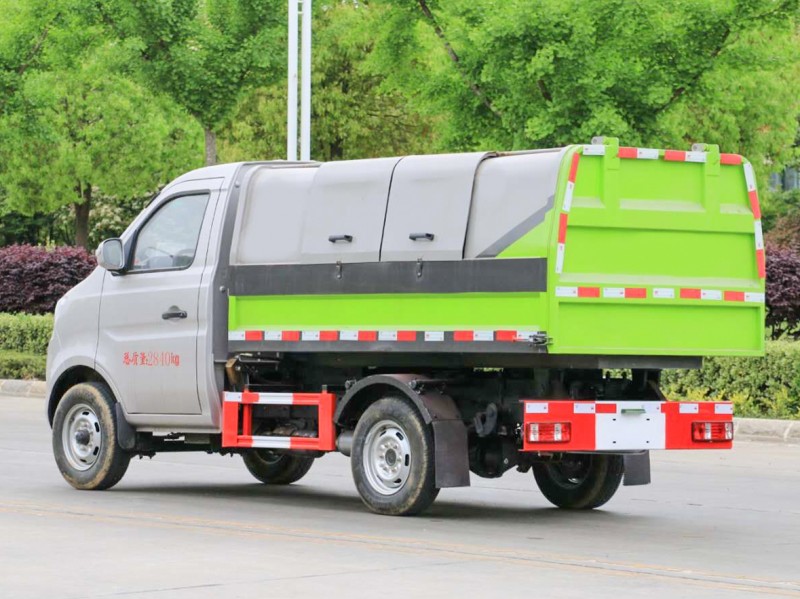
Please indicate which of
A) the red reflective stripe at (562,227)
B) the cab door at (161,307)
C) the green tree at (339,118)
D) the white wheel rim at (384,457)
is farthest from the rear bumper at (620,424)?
the green tree at (339,118)

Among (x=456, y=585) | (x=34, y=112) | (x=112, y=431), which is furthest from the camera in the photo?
(x=34, y=112)

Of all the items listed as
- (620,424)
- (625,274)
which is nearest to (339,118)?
(625,274)

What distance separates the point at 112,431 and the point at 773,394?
9796 mm

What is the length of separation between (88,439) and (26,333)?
55.1 feet

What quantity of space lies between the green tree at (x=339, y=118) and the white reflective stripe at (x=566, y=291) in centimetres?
3708

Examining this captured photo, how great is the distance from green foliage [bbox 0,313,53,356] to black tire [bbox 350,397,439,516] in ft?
60.0

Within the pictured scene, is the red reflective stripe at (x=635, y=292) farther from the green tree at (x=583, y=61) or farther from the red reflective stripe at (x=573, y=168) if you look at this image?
the green tree at (x=583, y=61)

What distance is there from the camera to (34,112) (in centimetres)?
3494

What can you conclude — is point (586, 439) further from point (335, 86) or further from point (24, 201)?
point (24, 201)

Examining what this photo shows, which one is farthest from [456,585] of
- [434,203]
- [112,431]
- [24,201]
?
[24,201]

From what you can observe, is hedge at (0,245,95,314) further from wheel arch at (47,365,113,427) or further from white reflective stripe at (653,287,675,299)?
white reflective stripe at (653,287,675,299)

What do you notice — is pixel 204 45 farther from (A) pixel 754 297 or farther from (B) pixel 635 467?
(A) pixel 754 297

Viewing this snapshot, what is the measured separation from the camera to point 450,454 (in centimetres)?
1144

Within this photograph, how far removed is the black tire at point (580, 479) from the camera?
488 inches
